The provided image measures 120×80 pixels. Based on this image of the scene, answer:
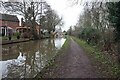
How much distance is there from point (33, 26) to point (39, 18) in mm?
3629

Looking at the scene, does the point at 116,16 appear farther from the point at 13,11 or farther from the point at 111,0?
the point at 13,11

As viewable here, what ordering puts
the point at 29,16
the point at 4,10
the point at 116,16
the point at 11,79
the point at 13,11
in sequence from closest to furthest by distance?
the point at 11,79
the point at 116,16
the point at 4,10
the point at 13,11
the point at 29,16

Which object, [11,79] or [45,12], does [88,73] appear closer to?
[11,79]

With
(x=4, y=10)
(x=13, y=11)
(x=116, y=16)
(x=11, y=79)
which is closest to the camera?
(x=11, y=79)

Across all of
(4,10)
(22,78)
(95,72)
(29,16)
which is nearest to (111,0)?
(95,72)

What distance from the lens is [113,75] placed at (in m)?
8.02

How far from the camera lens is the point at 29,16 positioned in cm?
4394

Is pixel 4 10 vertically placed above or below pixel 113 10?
above

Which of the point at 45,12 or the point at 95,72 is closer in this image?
the point at 95,72

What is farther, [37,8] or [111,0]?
[37,8]

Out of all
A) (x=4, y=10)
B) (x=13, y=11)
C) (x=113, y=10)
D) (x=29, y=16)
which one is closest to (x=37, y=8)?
(x=29, y=16)

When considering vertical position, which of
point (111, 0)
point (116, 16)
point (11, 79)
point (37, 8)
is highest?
point (37, 8)

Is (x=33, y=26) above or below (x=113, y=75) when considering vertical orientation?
above

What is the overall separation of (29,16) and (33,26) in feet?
8.24
